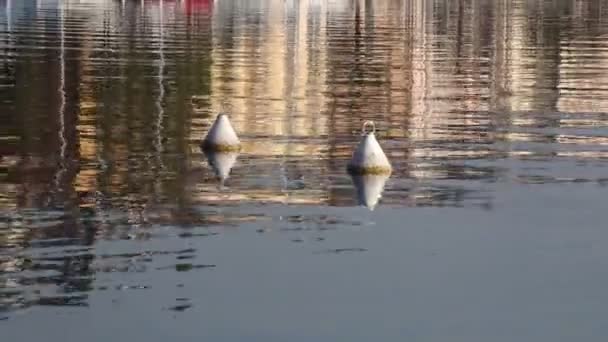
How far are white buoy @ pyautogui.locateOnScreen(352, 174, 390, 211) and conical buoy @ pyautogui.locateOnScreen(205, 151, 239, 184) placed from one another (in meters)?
1.79

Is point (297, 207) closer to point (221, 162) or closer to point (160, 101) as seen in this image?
point (221, 162)

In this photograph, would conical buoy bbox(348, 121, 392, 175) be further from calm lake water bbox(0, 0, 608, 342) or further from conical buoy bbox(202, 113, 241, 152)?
conical buoy bbox(202, 113, 241, 152)

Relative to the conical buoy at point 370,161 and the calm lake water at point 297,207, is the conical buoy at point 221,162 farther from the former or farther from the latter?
the conical buoy at point 370,161

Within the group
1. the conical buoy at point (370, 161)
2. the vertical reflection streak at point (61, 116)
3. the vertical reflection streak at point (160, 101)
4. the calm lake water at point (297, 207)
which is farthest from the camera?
the vertical reflection streak at point (160, 101)

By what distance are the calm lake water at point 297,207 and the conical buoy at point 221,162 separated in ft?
0.42

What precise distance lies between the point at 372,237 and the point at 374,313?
366 cm

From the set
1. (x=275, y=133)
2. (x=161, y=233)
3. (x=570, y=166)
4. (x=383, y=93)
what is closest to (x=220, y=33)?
(x=383, y=93)

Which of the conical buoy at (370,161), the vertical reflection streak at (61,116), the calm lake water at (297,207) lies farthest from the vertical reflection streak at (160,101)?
the conical buoy at (370,161)

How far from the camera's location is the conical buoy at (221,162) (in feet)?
71.9

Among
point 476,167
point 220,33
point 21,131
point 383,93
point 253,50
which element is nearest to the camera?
point 476,167

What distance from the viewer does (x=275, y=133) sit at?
27281 millimetres

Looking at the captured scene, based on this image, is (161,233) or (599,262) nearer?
(599,262)

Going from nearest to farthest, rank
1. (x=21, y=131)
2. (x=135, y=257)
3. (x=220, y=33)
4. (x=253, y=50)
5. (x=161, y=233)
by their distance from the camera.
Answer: (x=135, y=257) → (x=161, y=233) → (x=21, y=131) → (x=253, y=50) → (x=220, y=33)

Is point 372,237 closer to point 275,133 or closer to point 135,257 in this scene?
point 135,257
